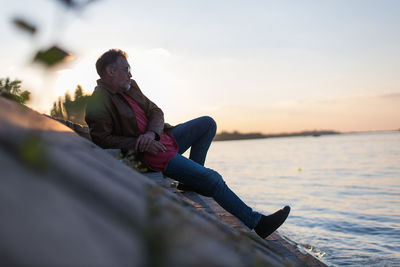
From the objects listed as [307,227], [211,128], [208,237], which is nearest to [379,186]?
[307,227]

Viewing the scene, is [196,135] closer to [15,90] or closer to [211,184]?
[211,184]

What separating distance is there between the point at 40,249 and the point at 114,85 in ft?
9.33

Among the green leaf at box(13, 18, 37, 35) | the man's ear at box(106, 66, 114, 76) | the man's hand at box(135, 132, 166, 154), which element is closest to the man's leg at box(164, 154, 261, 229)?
the man's hand at box(135, 132, 166, 154)

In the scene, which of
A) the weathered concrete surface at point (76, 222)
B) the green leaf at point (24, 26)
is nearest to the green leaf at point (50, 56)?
the green leaf at point (24, 26)

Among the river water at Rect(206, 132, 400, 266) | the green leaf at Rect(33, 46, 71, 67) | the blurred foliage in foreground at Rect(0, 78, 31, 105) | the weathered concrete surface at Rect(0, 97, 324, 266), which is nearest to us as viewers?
the weathered concrete surface at Rect(0, 97, 324, 266)

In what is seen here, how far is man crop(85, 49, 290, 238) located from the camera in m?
3.32

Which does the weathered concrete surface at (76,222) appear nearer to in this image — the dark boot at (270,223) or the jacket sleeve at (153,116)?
the dark boot at (270,223)

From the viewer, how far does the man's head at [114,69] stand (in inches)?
136

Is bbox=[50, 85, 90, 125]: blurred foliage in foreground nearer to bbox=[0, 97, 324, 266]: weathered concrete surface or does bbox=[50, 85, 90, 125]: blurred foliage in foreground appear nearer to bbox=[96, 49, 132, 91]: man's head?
bbox=[96, 49, 132, 91]: man's head

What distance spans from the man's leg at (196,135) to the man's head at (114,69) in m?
0.87

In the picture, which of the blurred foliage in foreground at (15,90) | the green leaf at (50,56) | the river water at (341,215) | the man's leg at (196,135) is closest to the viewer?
the green leaf at (50,56)

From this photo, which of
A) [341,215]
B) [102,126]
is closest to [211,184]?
[102,126]

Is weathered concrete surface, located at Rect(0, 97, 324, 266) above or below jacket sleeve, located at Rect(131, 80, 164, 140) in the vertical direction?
below

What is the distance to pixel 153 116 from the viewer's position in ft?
12.3
